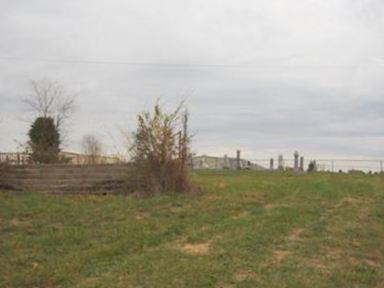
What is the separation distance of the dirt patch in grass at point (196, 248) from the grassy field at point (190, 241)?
0.06 ft

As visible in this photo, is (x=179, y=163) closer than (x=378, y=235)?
No

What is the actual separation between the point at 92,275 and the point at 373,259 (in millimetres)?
4632

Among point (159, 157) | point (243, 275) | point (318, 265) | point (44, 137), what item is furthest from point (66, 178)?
point (44, 137)

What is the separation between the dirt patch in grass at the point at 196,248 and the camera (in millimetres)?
11642

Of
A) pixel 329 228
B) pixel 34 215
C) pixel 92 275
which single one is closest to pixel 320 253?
pixel 329 228

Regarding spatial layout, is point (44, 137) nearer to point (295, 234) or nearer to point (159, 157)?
point (159, 157)

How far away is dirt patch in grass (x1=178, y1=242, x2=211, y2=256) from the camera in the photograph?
11.6 metres

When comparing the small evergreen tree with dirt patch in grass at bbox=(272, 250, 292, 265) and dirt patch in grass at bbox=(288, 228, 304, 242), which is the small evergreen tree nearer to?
dirt patch in grass at bbox=(288, 228, 304, 242)

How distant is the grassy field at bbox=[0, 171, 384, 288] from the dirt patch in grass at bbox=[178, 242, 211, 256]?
0.02 metres

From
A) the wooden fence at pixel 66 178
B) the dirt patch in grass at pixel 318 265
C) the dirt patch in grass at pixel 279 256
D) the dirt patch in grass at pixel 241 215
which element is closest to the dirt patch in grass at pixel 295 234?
the dirt patch in grass at pixel 279 256

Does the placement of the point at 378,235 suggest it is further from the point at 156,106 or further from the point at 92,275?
the point at 156,106

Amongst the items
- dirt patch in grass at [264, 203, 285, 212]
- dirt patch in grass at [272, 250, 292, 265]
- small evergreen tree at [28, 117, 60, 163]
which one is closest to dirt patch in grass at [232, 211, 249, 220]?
dirt patch in grass at [264, 203, 285, 212]

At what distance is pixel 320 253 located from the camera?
39.5 feet

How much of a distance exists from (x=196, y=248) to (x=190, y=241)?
2.13ft
